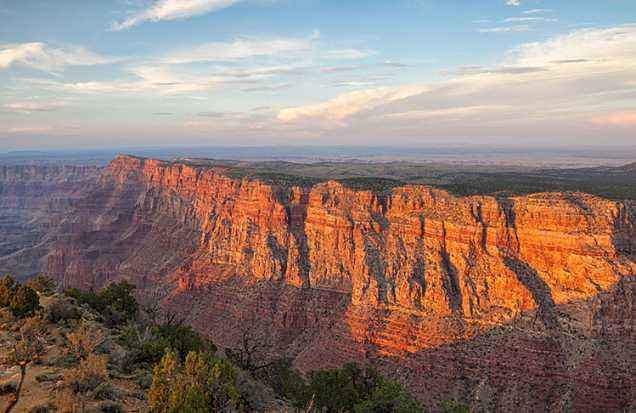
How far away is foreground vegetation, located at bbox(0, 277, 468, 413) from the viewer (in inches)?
679

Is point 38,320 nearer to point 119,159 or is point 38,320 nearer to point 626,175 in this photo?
point 626,175

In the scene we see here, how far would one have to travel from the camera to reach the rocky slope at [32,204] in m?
122

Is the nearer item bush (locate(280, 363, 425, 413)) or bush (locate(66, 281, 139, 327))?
bush (locate(280, 363, 425, 413))

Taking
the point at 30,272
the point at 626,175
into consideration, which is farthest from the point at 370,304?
the point at 30,272

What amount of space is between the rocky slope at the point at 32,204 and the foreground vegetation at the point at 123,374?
101 m

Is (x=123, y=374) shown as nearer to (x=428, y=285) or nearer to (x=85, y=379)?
(x=85, y=379)

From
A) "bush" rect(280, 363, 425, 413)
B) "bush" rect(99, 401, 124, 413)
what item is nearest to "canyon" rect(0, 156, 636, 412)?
"bush" rect(280, 363, 425, 413)

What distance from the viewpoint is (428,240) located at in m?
55.5

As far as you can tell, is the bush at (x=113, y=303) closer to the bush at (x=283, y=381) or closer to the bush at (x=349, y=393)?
the bush at (x=283, y=381)

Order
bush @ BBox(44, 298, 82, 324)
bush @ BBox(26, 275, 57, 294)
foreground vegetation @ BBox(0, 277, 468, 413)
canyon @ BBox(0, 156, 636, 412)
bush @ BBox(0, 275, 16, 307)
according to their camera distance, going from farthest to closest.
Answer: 1. canyon @ BBox(0, 156, 636, 412)
2. bush @ BBox(26, 275, 57, 294)
3. bush @ BBox(44, 298, 82, 324)
4. bush @ BBox(0, 275, 16, 307)
5. foreground vegetation @ BBox(0, 277, 468, 413)

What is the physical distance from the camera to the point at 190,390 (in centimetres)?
1697

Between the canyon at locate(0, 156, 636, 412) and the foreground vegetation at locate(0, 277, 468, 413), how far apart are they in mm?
14527

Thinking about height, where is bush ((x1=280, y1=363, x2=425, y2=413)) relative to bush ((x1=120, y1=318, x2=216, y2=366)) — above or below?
below

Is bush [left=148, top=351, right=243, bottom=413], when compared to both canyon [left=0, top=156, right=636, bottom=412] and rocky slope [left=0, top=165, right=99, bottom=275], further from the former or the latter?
rocky slope [left=0, top=165, right=99, bottom=275]
